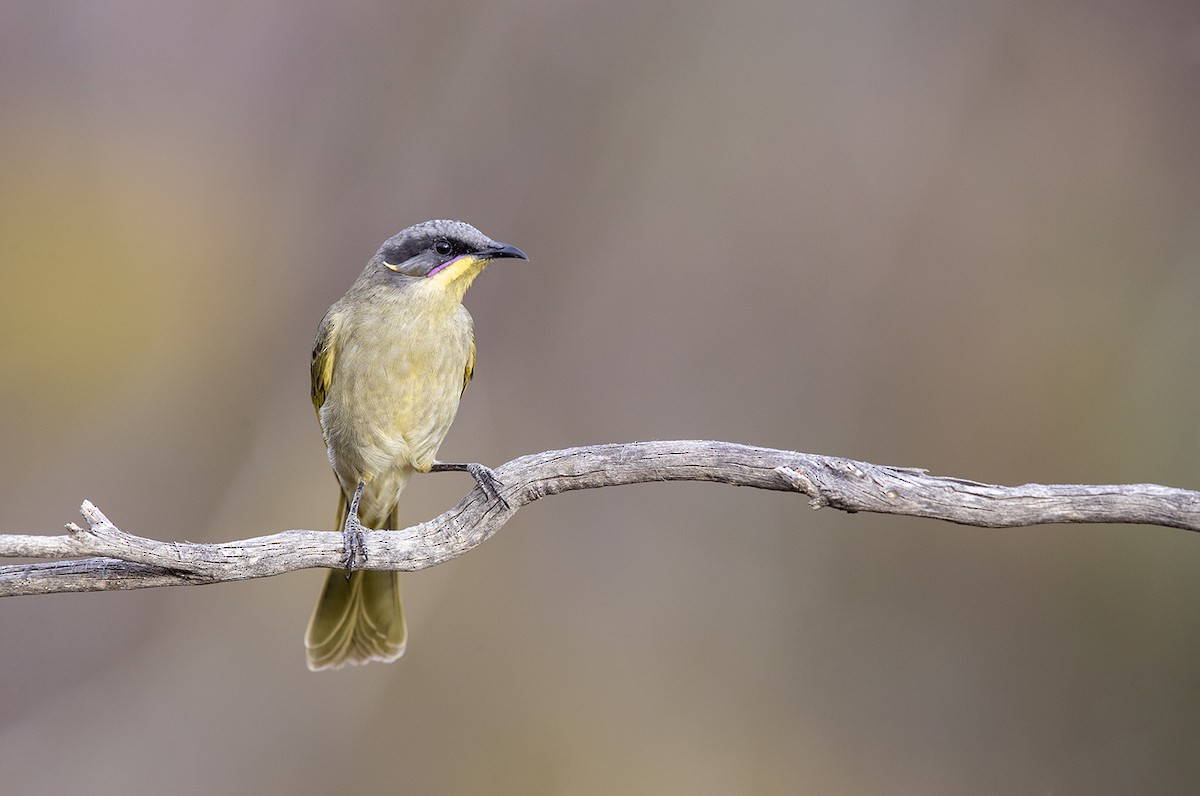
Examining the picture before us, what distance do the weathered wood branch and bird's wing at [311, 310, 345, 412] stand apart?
543 mm

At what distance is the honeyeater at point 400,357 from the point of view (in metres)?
2.41

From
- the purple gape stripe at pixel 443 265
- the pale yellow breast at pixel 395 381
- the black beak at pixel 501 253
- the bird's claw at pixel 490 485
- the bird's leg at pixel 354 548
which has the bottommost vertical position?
the bird's leg at pixel 354 548

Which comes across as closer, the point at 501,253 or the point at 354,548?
the point at 354,548

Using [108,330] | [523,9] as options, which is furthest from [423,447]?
[523,9]

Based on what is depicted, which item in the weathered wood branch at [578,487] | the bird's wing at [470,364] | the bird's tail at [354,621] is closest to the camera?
the weathered wood branch at [578,487]

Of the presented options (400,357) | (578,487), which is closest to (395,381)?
(400,357)

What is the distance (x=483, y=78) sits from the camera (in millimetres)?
3533

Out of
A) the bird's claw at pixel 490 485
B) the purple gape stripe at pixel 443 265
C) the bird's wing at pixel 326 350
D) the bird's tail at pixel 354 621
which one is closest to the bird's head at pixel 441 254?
the purple gape stripe at pixel 443 265

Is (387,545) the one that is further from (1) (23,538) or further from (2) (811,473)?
(2) (811,473)

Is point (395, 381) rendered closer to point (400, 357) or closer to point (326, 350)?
point (400, 357)

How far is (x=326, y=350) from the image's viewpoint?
8.40ft

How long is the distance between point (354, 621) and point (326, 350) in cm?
83

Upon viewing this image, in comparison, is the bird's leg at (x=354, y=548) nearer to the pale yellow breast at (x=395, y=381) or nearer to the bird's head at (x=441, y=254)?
the pale yellow breast at (x=395, y=381)

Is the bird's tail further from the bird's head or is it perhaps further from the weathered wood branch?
the bird's head
